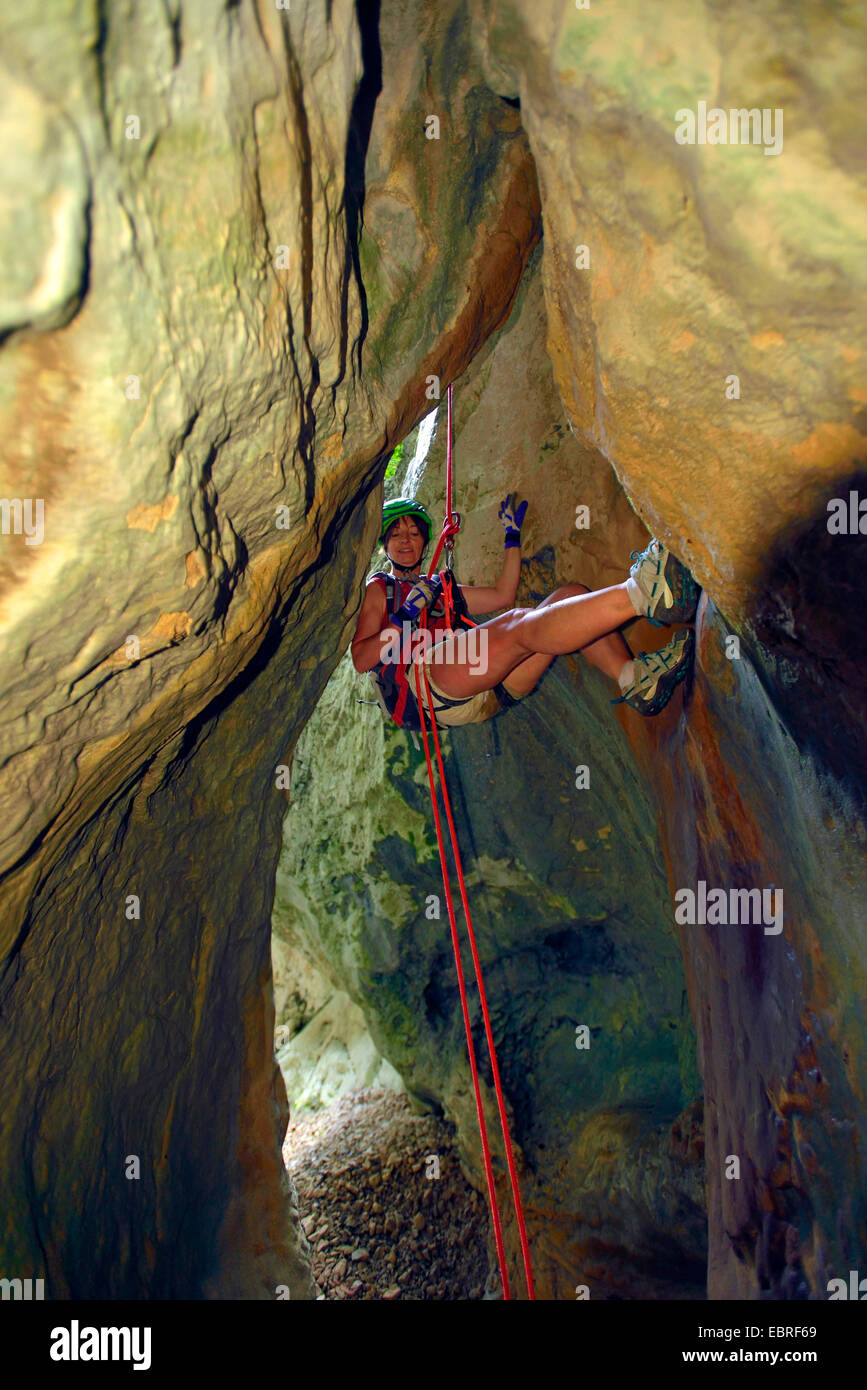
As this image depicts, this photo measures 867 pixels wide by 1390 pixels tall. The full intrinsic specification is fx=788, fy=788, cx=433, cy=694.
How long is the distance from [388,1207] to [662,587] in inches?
203

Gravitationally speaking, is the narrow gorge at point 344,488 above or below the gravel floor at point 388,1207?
above

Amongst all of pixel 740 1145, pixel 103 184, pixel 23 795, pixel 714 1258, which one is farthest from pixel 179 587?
pixel 714 1258

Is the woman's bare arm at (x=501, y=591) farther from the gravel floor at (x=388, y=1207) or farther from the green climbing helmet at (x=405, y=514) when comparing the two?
the gravel floor at (x=388, y=1207)

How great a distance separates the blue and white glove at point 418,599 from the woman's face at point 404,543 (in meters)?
0.45

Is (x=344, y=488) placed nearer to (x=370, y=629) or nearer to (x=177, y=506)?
(x=177, y=506)

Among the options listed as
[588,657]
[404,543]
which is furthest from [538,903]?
[404,543]

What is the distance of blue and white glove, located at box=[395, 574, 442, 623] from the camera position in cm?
380

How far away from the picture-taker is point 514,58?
179cm

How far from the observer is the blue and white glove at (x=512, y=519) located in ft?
13.2

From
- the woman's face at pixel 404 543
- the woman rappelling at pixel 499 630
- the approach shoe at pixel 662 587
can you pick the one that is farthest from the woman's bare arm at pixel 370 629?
the approach shoe at pixel 662 587

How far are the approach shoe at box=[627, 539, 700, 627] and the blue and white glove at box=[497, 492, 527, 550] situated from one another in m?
1.43

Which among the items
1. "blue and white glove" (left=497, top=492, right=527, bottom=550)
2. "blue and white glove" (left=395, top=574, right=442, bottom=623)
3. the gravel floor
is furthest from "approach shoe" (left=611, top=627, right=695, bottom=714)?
the gravel floor

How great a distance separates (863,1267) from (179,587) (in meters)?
2.28

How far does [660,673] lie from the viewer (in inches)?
114
